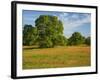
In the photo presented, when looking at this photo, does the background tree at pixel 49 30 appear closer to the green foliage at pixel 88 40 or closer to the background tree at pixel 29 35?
the background tree at pixel 29 35

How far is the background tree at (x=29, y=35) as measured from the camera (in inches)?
73.4

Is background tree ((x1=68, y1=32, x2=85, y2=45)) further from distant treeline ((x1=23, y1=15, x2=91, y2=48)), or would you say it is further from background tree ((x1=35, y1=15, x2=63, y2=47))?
background tree ((x1=35, y1=15, x2=63, y2=47))

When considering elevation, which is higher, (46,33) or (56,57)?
(46,33)

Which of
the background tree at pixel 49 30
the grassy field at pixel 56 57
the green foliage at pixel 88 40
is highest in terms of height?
the background tree at pixel 49 30

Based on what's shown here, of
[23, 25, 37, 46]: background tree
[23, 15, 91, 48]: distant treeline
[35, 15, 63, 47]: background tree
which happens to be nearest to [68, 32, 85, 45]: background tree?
[23, 15, 91, 48]: distant treeline

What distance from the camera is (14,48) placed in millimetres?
1803

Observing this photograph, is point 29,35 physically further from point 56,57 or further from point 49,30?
point 56,57

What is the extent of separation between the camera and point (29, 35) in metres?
1.89

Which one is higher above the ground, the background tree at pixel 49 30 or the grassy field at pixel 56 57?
the background tree at pixel 49 30

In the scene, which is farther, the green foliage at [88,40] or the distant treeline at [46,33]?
the green foliage at [88,40]

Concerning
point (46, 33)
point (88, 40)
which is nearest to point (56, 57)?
point (46, 33)

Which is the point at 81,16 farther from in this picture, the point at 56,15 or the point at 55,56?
the point at 55,56

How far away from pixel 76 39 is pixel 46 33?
0.30 m

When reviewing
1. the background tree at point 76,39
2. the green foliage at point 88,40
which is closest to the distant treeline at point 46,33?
the background tree at point 76,39
